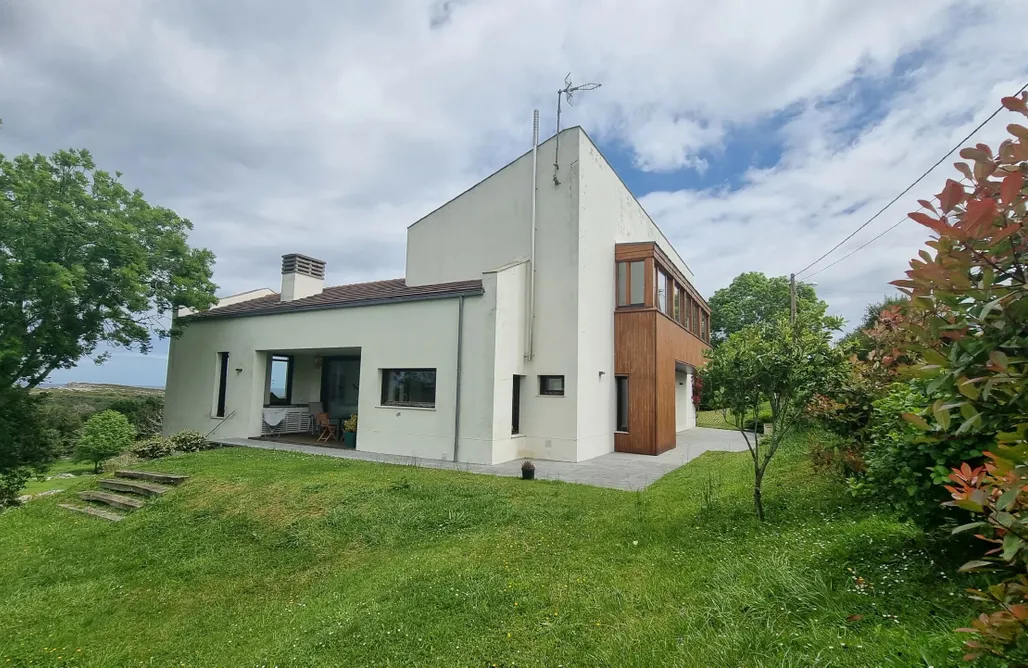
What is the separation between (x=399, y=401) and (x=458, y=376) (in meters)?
2.28

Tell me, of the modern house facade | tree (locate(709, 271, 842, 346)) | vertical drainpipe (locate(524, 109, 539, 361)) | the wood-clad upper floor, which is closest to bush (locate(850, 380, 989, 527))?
the modern house facade

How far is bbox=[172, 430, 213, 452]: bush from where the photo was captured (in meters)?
14.0

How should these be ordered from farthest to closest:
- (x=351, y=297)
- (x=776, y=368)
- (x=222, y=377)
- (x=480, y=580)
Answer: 1. (x=222, y=377)
2. (x=351, y=297)
3. (x=776, y=368)
4. (x=480, y=580)

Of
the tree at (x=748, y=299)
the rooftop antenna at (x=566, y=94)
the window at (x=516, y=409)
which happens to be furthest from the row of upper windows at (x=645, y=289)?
the tree at (x=748, y=299)

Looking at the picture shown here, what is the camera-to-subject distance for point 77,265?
1409 centimetres

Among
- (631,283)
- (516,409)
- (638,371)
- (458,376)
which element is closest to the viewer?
(458,376)

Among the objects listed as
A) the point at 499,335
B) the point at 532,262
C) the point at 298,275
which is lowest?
the point at 499,335

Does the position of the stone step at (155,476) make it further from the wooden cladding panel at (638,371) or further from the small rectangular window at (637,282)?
the small rectangular window at (637,282)

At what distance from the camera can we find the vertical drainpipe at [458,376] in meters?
12.2

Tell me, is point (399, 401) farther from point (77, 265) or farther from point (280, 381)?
point (77, 265)

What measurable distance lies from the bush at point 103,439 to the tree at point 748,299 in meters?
37.8

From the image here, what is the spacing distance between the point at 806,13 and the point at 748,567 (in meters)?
6.76

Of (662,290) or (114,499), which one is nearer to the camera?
(114,499)

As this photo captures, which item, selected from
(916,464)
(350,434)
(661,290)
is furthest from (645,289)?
(916,464)
